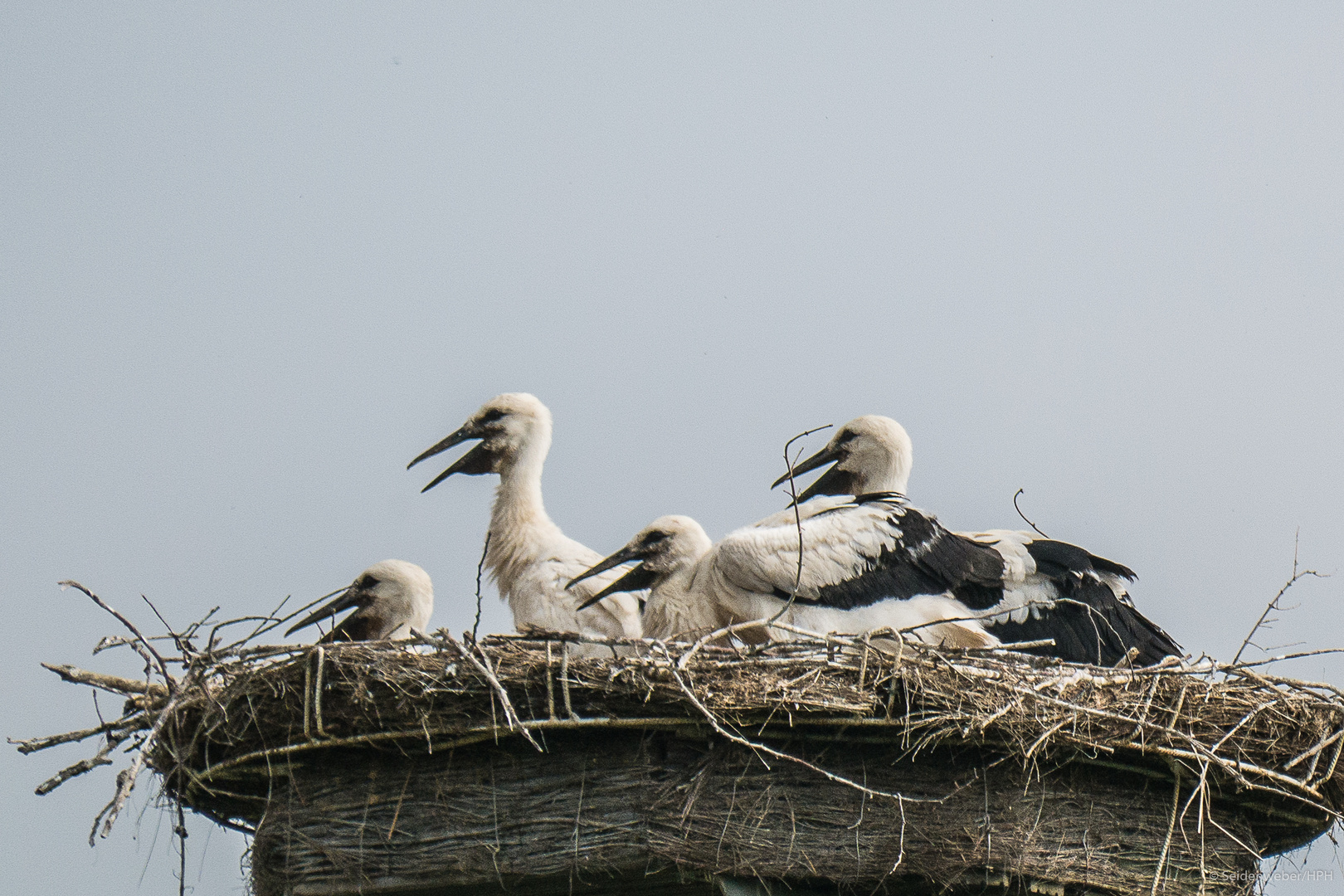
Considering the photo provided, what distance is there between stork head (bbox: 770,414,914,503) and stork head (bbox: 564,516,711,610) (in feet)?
1.90

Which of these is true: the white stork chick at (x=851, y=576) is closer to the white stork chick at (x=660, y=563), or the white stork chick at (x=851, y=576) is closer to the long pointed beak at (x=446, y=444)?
the white stork chick at (x=660, y=563)

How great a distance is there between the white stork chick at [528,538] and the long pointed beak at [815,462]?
2.79ft

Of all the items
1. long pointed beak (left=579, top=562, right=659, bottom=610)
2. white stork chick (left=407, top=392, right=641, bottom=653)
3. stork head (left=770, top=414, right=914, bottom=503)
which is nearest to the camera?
long pointed beak (left=579, top=562, right=659, bottom=610)

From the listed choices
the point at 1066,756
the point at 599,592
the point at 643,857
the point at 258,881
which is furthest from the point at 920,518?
the point at 258,881

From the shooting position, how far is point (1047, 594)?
230 inches

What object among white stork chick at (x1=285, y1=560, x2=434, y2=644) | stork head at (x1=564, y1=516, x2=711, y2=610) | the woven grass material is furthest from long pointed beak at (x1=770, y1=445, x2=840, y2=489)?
the woven grass material

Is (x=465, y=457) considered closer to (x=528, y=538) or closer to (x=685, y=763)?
(x=528, y=538)

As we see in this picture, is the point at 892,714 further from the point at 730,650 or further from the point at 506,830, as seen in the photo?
the point at 506,830

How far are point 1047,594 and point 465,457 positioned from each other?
8.26 ft

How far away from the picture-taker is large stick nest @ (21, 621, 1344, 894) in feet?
13.4

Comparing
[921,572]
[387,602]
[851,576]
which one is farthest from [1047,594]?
[387,602]

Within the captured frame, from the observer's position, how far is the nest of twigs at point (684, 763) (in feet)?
13.4

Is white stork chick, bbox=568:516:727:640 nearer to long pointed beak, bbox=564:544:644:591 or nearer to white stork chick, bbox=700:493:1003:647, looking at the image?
long pointed beak, bbox=564:544:644:591

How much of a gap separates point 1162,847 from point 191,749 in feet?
8.44
